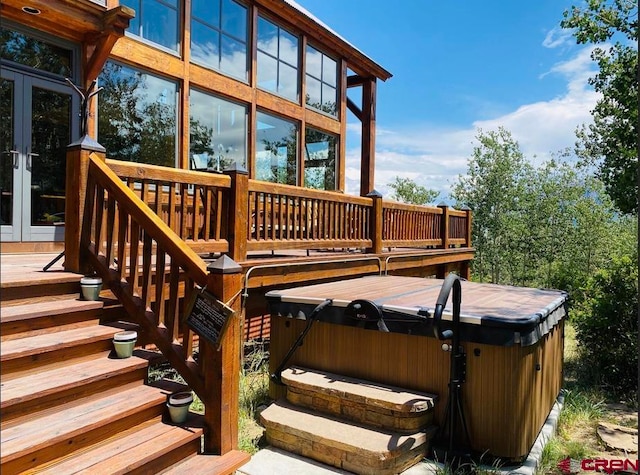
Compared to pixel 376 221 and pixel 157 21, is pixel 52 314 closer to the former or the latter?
pixel 376 221

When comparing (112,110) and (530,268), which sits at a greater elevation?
(112,110)

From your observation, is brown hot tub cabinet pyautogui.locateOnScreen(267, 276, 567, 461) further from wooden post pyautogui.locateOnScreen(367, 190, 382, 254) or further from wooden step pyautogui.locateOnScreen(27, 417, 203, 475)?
wooden post pyautogui.locateOnScreen(367, 190, 382, 254)

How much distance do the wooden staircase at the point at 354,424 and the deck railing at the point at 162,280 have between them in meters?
0.71

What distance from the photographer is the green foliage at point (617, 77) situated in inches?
250

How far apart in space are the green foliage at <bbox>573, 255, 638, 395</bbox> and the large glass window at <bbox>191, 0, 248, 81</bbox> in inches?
281

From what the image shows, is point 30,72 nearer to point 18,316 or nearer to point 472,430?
point 18,316

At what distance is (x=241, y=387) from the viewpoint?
468 centimetres

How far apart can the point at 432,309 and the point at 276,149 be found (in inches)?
255

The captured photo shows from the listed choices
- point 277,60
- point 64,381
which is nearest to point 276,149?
point 277,60

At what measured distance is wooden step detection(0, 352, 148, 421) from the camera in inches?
94.7

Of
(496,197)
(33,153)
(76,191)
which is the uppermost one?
(496,197)

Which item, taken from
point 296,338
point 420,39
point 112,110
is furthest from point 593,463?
point 420,39

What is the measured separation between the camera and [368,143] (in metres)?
11.5

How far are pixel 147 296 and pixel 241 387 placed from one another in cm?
185
